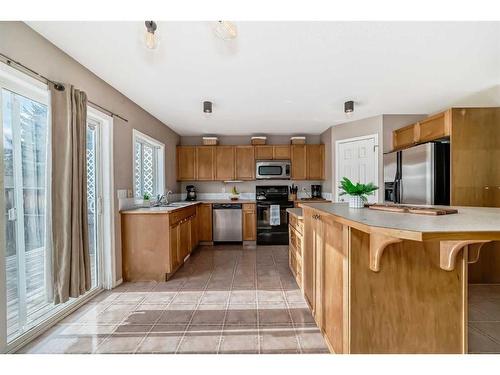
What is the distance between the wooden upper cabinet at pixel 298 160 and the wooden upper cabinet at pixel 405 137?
5.55 feet

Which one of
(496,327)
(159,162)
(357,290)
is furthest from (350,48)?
(159,162)

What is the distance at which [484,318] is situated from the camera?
2059mm

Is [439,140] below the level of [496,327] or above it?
above

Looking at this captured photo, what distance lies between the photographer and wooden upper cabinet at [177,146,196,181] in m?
4.98

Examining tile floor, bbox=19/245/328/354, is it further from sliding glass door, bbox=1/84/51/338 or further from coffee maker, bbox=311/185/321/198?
coffee maker, bbox=311/185/321/198

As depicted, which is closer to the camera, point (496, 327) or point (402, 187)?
point (496, 327)

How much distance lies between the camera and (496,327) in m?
1.92

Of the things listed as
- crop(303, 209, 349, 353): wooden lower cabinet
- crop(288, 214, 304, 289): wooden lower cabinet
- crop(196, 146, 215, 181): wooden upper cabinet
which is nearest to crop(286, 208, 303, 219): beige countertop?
crop(288, 214, 304, 289): wooden lower cabinet

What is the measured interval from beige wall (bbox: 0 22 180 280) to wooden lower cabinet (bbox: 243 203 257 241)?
1819mm

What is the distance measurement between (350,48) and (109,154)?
8.56 ft

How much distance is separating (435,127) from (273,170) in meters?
2.73

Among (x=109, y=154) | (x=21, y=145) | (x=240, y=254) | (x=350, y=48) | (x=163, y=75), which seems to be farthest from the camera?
(x=240, y=254)

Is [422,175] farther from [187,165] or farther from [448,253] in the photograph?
[187,165]

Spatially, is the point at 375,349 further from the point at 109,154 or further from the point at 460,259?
the point at 109,154
